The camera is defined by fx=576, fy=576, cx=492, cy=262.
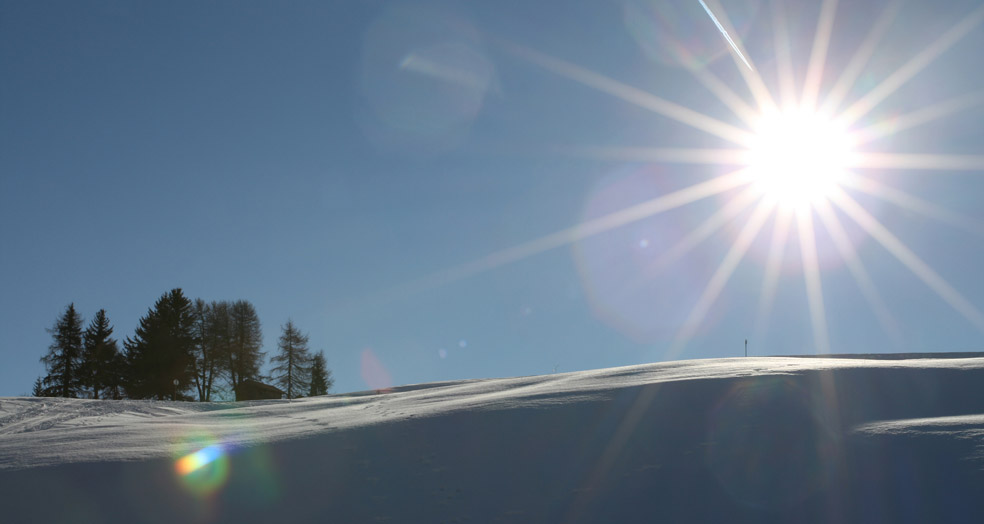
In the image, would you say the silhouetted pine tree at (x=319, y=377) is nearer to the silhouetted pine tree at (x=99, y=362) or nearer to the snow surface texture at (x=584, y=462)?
the silhouetted pine tree at (x=99, y=362)

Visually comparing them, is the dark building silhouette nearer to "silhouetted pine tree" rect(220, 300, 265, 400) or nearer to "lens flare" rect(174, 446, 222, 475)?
"silhouetted pine tree" rect(220, 300, 265, 400)

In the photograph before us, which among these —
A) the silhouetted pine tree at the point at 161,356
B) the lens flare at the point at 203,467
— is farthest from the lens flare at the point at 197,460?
the silhouetted pine tree at the point at 161,356

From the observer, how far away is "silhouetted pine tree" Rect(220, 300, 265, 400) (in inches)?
1388

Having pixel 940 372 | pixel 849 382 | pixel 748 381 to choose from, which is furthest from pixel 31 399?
pixel 940 372

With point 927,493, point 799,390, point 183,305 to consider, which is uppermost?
point 183,305

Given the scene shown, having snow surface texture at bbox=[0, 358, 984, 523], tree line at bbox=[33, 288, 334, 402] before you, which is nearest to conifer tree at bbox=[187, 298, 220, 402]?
tree line at bbox=[33, 288, 334, 402]

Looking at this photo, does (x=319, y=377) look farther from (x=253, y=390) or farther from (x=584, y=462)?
(x=584, y=462)

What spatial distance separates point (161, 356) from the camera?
3191cm

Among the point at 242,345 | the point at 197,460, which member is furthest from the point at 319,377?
the point at 197,460

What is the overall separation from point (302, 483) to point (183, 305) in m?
31.0

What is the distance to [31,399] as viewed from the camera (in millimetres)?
16672

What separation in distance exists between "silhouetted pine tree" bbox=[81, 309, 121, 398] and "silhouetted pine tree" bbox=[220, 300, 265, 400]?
5815mm

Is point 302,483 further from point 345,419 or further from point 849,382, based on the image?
point 849,382

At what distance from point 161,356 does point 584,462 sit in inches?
1244
